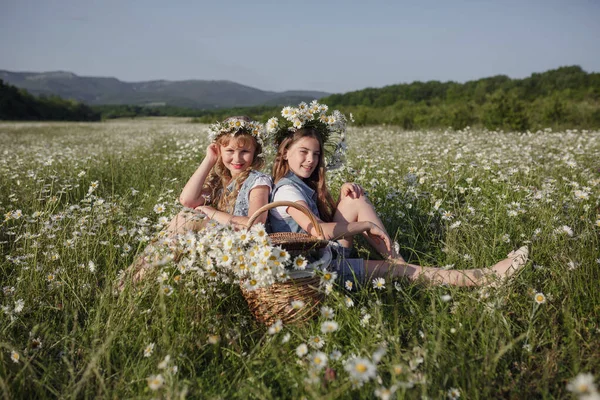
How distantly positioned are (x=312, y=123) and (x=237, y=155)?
2.33ft

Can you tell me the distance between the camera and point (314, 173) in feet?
11.0

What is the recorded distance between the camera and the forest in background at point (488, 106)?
51.8 feet

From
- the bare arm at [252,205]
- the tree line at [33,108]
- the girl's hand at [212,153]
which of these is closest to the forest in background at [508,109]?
the girl's hand at [212,153]

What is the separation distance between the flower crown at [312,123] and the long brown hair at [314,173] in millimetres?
59

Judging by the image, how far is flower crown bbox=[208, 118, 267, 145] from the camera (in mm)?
3357

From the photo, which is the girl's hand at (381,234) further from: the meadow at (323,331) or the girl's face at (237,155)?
the girl's face at (237,155)

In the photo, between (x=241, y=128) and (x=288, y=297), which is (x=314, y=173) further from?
(x=288, y=297)

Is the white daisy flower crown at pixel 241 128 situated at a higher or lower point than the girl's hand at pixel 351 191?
higher

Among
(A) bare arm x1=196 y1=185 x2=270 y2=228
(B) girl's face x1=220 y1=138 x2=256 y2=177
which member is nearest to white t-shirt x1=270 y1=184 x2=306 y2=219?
(A) bare arm x1=196 y1=185 x2=270 y2=228

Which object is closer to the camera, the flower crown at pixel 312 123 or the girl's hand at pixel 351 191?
the girl's hand at pixel 351 191

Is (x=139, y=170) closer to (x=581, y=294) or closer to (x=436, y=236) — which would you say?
(x=436, y=236)

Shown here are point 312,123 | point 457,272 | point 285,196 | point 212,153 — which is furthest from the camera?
point 212,153

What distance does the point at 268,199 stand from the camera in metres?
3.07

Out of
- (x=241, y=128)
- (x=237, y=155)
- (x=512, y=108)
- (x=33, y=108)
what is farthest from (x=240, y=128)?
(x=33, y=108)
